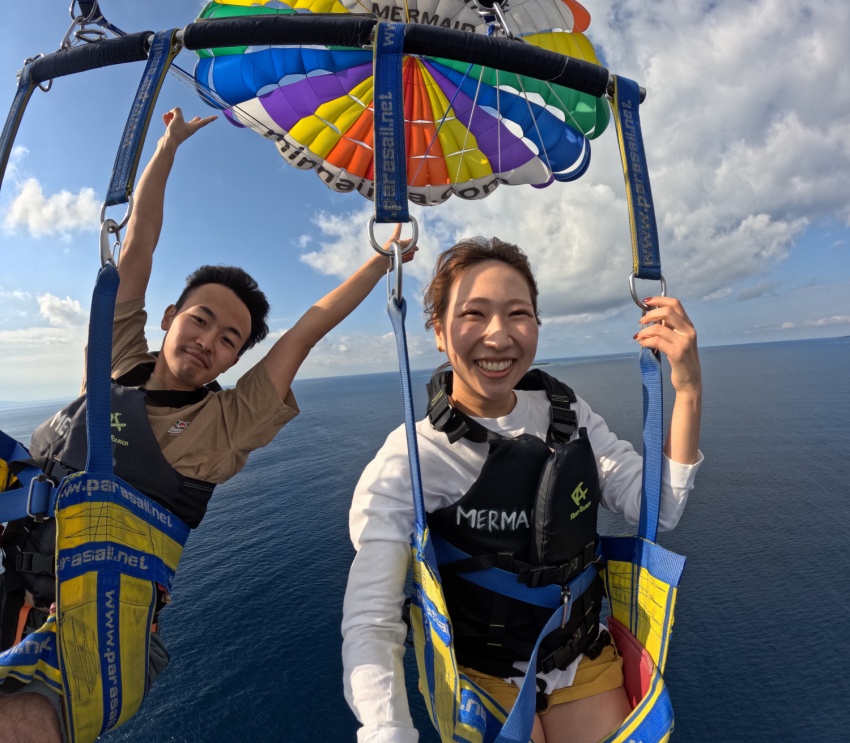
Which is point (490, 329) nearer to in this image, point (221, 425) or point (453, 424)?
point (453, 424)

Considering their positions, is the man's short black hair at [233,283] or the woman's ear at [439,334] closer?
the woman's ear at [439,334]

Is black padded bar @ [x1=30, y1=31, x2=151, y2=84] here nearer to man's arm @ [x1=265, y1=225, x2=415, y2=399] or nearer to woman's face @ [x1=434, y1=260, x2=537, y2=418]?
man's arm @ [x1=265, y1=225, x2=415, y2=399]

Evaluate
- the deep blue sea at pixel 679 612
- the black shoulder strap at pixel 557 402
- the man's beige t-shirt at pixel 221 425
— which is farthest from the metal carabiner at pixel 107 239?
the deep blue sea at pixel 679 612

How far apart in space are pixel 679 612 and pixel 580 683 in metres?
31.6

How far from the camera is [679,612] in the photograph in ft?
86.8

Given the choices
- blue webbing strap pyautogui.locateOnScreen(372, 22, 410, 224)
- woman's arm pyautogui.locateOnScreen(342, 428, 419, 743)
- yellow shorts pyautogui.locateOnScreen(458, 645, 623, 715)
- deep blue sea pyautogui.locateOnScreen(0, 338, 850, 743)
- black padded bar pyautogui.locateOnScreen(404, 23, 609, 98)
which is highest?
black padded bar pyautogui.locateOnScreen(404, 23, 609, 98)

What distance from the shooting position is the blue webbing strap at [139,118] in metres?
2.08

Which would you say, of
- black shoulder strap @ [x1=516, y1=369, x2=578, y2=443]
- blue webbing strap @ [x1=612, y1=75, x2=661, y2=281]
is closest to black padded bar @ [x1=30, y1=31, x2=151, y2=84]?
blue webbing strap @ [x1=612, y1=75, x2=661, y2=281]

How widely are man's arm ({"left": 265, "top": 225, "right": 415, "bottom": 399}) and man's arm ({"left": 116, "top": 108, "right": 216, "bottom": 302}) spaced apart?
4.33 ft

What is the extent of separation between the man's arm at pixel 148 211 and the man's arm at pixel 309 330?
1.32 meters

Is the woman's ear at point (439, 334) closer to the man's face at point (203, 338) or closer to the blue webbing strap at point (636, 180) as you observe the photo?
the blue webbing strap at point (636, 180)

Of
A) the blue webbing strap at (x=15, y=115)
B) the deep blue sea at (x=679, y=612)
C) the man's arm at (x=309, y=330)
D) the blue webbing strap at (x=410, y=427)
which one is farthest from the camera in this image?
the deep blue sea at (x=679, y=612)

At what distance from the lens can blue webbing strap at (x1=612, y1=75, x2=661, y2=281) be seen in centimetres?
211

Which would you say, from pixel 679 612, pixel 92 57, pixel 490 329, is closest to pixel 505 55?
pixel 490 329
